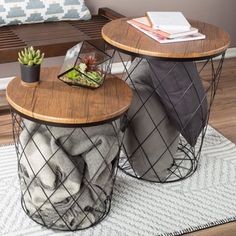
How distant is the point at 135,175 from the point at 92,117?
0.61 m

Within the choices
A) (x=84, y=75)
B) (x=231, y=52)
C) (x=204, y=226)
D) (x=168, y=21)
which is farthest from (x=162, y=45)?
(x=231, y=52)

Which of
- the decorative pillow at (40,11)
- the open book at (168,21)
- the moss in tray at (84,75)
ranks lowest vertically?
the decorative pillow at (40,11)

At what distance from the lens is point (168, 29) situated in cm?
184

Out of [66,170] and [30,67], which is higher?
[30,67]

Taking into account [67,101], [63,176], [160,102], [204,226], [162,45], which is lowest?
[204,226]

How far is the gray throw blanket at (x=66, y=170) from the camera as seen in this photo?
1603 millimetres

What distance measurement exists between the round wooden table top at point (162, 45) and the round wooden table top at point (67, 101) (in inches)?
5.9

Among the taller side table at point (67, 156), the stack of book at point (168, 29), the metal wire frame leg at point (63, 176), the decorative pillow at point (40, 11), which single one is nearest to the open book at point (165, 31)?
the stack of book at point (168, 29)

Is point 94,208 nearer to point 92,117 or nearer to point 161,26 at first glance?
point 92,117

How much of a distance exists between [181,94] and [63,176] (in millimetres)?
588

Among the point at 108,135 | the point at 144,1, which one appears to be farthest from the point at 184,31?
the point at 144,1

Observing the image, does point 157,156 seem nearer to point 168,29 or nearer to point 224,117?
point 168,29

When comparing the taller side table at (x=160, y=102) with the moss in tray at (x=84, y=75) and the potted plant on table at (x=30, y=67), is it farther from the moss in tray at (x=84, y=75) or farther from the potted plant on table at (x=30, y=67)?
the potted plant on table at (x=30, y=67)

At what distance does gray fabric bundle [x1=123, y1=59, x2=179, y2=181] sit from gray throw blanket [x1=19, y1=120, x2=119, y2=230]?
0.22m
